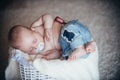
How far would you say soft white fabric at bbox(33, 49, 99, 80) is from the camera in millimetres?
708

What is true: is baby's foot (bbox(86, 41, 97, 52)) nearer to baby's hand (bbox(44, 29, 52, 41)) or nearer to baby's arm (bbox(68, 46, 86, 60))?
baby's arm (bbox(68, 46, 86, 60))

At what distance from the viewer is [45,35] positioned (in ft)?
2.64

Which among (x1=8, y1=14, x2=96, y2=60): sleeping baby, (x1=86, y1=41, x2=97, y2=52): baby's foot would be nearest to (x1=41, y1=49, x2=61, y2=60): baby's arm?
(x1=8, y1=14, x2=96, y2=60): sleeping baby

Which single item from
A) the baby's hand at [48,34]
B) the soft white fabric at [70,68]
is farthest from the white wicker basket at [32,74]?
the baby's hand at [48,34]

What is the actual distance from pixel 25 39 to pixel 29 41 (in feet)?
0.04

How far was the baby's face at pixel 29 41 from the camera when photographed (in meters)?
0.75

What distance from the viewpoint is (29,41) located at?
A: 2.47ft

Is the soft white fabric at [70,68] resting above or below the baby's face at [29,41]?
below

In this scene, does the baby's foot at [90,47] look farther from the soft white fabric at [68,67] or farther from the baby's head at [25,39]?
the baby's head at [25,39]

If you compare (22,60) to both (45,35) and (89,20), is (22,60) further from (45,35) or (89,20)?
(89,20)

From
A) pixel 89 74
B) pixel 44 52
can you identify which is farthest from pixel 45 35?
pixel 89 74

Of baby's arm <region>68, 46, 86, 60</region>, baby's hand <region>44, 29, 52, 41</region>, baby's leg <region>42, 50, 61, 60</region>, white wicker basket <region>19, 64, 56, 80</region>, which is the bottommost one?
white wicker basket <region>19, 64, 56, 80</region>

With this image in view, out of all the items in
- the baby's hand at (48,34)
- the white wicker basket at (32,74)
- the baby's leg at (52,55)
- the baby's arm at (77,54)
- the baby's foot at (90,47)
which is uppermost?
the baby's hand at (48,34)

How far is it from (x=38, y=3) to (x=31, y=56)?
0.93ft
